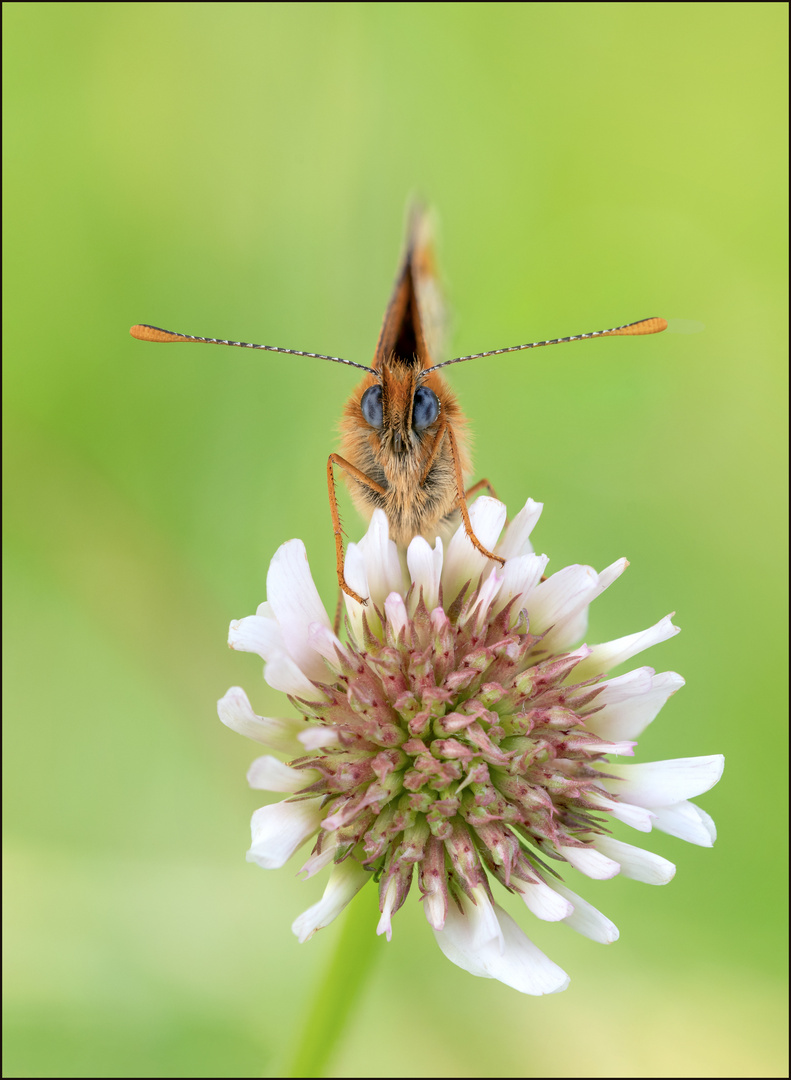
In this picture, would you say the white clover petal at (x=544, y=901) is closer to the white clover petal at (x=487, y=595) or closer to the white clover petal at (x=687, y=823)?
the white clover petal at (x=687, y=823)

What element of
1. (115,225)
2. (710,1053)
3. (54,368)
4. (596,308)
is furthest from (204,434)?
(710,1053)

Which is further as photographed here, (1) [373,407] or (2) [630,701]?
(1) [373,407]

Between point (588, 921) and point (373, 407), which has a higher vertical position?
point (373, 407)

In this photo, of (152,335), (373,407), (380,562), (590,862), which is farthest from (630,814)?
(152,335)

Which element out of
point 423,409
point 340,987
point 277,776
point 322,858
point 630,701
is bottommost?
point 340,987

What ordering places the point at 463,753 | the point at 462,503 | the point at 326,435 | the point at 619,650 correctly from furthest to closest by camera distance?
the point at 326,435
the point at 462,503
the point at 619,650
the point at 463,753

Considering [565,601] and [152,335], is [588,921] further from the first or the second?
[152,335]

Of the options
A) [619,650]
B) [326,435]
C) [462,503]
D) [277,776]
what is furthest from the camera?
[326,435]
